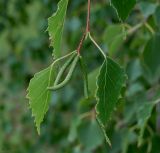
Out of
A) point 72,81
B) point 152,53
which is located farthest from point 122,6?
point 72,81

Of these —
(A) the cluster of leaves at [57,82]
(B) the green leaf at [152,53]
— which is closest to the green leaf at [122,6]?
(A) the cluster of leaves at [57,82]

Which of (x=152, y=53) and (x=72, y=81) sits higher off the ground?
(x=152, y=53)

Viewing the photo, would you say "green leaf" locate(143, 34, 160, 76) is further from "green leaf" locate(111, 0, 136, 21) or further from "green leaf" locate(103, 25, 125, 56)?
"green leaf" locate(111, 0, 136, 21)

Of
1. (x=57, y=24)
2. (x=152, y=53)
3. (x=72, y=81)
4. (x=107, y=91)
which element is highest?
(x=57, y=24)

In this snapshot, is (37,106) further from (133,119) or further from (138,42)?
(138,42)

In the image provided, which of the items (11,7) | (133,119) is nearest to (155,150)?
(133,119)

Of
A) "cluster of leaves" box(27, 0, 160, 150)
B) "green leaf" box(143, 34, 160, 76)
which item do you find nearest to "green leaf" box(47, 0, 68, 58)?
"cluster of leaves" box(27, 0, 160, 150)

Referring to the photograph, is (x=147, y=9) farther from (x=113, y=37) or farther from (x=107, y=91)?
(x=107, y=91)
